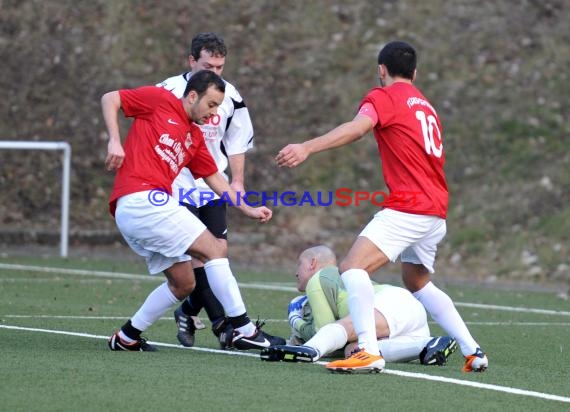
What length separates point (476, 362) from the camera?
24.4ft

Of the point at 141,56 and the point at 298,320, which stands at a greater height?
the point at 141,56

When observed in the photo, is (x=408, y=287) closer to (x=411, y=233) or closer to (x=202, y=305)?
(x=411, y=233)

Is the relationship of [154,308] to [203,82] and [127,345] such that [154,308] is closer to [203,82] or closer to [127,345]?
[127,345]

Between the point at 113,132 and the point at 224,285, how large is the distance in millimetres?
1252

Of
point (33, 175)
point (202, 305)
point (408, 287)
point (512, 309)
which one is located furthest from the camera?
point (33, 175)

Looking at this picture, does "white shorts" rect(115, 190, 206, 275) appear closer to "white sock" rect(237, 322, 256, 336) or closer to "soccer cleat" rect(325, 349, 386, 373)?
"white sock" rect(237, 322, 256, 336)

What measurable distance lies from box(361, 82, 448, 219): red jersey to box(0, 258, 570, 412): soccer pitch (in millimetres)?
998

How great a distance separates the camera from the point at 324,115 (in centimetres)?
2017

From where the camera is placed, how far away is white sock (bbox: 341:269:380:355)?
723cm

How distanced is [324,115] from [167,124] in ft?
39.9

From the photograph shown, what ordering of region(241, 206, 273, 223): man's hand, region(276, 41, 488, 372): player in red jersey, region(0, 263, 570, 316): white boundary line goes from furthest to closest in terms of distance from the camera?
1. region(0, 263, 570, 316): white boundary line
2. region(241, 206, 273, 223): man's hand
3. region(276, 41, 488, 372): player in red jersey

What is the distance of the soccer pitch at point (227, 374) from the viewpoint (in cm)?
596

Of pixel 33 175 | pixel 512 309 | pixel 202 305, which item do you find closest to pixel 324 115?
pixel 33 175

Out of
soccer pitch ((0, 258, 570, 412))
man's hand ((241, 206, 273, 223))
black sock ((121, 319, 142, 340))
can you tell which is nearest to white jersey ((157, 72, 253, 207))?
man's hand ((241, 206, 273, 223))
